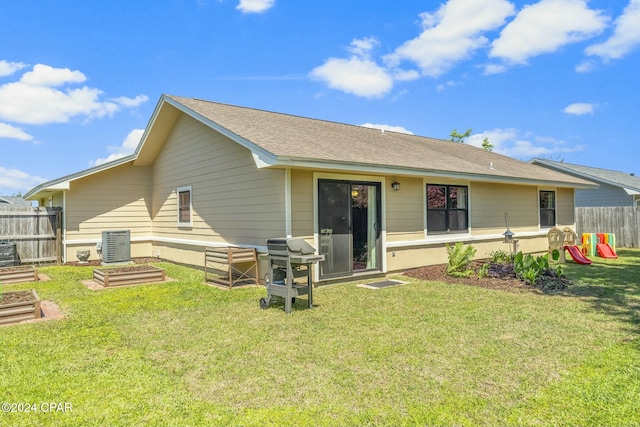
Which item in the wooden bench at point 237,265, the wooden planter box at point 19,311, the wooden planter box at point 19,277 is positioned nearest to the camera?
the wooden planter box at point 19,311

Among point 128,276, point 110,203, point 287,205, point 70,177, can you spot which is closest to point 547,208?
point 287,205

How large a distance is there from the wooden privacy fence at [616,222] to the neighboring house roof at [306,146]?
415 cm

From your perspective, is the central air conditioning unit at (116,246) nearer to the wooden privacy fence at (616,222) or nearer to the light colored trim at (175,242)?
the light colored trim at (175,242)

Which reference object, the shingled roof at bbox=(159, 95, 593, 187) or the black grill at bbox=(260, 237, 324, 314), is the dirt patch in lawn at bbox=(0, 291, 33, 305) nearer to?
the black grill at bbox=(260, 237, 324, 314)

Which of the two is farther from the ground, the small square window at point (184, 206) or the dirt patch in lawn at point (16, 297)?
the small square window at point (184, 206)

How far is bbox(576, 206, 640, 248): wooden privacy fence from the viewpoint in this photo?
15840 millimetres

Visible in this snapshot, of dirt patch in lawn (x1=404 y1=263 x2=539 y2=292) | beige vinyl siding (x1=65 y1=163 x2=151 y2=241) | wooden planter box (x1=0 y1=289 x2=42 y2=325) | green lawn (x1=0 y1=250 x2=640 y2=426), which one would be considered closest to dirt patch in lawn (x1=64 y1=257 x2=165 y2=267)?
beige vinyl siding (x1=65 y1=163 x2=151 y2=241)

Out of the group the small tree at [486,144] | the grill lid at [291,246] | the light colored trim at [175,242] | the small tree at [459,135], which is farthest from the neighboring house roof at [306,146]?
the small tree at [486,144]

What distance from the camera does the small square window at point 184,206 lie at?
1052 centimetres

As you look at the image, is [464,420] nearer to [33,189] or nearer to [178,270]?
[178,270]

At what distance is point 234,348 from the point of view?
13.1ft

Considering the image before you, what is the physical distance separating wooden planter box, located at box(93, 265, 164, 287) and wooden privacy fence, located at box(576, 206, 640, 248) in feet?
58.5

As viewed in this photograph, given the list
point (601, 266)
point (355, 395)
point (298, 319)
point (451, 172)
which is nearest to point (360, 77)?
point (451, 172)

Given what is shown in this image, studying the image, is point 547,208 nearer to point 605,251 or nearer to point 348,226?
point 605,251
